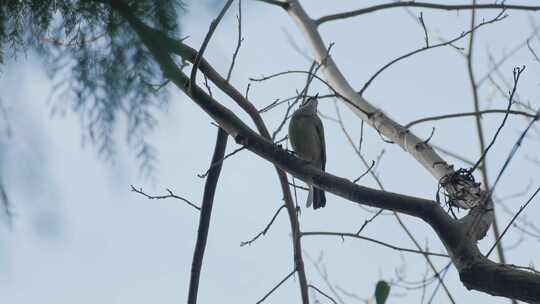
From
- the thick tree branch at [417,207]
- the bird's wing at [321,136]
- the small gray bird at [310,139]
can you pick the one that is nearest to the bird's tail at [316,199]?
the small gray bird at [310,139]

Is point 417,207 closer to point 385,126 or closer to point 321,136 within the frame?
point 385,126

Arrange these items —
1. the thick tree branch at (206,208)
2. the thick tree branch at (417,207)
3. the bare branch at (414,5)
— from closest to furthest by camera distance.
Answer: the thick tree branch at (417,207), the thick tree branch at (206,208), the bare branch at (414,5)

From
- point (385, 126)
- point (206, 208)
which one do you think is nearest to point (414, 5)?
point (385, 126)

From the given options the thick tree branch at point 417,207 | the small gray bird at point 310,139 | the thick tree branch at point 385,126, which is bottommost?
the thick tree branch at point 417,207

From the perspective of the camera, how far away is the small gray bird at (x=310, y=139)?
6.06 m

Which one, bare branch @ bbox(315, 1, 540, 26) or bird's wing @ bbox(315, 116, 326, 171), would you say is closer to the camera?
bare branch @ bbox(315, 1, 540, 26)

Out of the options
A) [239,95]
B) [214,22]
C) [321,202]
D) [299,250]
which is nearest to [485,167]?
[321,202]

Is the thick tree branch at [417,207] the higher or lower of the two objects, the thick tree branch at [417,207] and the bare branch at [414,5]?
the lower

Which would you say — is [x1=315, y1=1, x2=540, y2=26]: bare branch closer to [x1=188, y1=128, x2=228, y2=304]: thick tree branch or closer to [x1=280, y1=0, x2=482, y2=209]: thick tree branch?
[x1=280, y1=0, x2=482, y2=209]: thick tree branch

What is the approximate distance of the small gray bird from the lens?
6.06 m

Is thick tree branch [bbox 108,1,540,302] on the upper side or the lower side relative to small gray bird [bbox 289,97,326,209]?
lower

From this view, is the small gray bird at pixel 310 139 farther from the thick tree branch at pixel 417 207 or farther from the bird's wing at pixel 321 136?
the thick tree branch at pixel 417 207

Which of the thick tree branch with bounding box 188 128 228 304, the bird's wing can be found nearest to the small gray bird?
the bird's wing

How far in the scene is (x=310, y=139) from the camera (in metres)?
6.17
